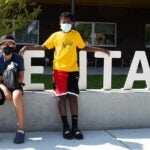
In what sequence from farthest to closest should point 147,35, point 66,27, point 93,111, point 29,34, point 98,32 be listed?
point 147,35 < point 98,32 < point 29,34 < point 93,111 < point 66,27

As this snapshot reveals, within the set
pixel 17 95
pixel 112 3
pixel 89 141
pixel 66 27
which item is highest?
pixel 112 3

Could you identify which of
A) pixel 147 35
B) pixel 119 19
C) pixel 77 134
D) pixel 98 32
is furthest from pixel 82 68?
pixel 147 35

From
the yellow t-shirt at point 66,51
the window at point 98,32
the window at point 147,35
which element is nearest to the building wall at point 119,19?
the window at point 98,32

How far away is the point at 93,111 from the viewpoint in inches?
277

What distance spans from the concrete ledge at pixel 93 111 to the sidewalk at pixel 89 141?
154 millimetres

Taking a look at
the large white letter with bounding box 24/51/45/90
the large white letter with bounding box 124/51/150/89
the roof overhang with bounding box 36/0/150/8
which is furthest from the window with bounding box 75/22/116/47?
the large white letter with bounding box 24/51/45/90

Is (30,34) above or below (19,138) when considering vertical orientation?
above

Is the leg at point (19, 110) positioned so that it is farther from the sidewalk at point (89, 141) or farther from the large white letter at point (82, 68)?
the large white letter at point (82, 68)

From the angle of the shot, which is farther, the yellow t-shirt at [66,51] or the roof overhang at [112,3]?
the roof overhang at [112,3]

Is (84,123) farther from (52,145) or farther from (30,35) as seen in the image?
(30,35)

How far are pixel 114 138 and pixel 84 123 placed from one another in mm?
650

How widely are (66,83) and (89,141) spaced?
3.07 ft

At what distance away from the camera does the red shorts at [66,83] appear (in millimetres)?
6648

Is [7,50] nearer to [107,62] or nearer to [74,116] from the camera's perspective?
[74,116]
